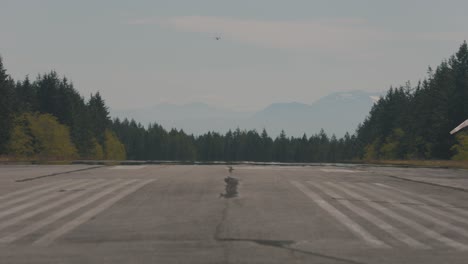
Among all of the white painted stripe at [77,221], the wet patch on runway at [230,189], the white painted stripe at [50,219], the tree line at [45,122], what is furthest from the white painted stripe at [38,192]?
the tree line at [45,122]

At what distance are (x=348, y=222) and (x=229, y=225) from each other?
8.43ft

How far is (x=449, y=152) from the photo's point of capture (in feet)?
315

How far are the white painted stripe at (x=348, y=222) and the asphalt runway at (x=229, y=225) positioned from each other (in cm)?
2

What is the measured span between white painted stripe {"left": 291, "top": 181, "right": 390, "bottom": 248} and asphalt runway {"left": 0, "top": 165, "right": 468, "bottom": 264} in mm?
19

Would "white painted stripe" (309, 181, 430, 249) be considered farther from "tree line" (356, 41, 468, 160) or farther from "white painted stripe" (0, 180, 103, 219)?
"tree line" (356, 41, 468, 160)

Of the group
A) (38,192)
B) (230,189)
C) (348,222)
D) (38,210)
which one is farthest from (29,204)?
(348,222)

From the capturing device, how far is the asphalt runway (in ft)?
30.2

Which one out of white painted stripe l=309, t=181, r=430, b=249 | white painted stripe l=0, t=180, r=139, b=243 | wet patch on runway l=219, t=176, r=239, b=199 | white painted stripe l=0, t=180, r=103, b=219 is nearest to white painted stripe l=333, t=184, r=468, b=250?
white painted stripe l=309, t=181, r=430, b=249

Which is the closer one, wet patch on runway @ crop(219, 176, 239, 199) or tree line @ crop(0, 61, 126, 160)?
wet patch on runway @ crop(219, 176, 239, 199)

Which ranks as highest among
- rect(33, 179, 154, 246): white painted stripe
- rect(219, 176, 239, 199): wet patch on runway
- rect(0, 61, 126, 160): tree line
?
rect(0, 61, 126, 160): tree line

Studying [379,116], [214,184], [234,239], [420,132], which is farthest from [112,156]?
[234,239]

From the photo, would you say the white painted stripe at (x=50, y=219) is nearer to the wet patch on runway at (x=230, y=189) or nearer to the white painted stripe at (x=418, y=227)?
the wet patch on runway at (x=230, y=189)

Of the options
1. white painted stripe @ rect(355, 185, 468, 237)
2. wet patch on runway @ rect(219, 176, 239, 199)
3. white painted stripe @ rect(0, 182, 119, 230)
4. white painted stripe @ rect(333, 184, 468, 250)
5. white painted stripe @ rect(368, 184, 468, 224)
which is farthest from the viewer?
wet patch on runway @ rect(219, 176, 239, 199)

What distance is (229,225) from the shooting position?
12227 millimetres
